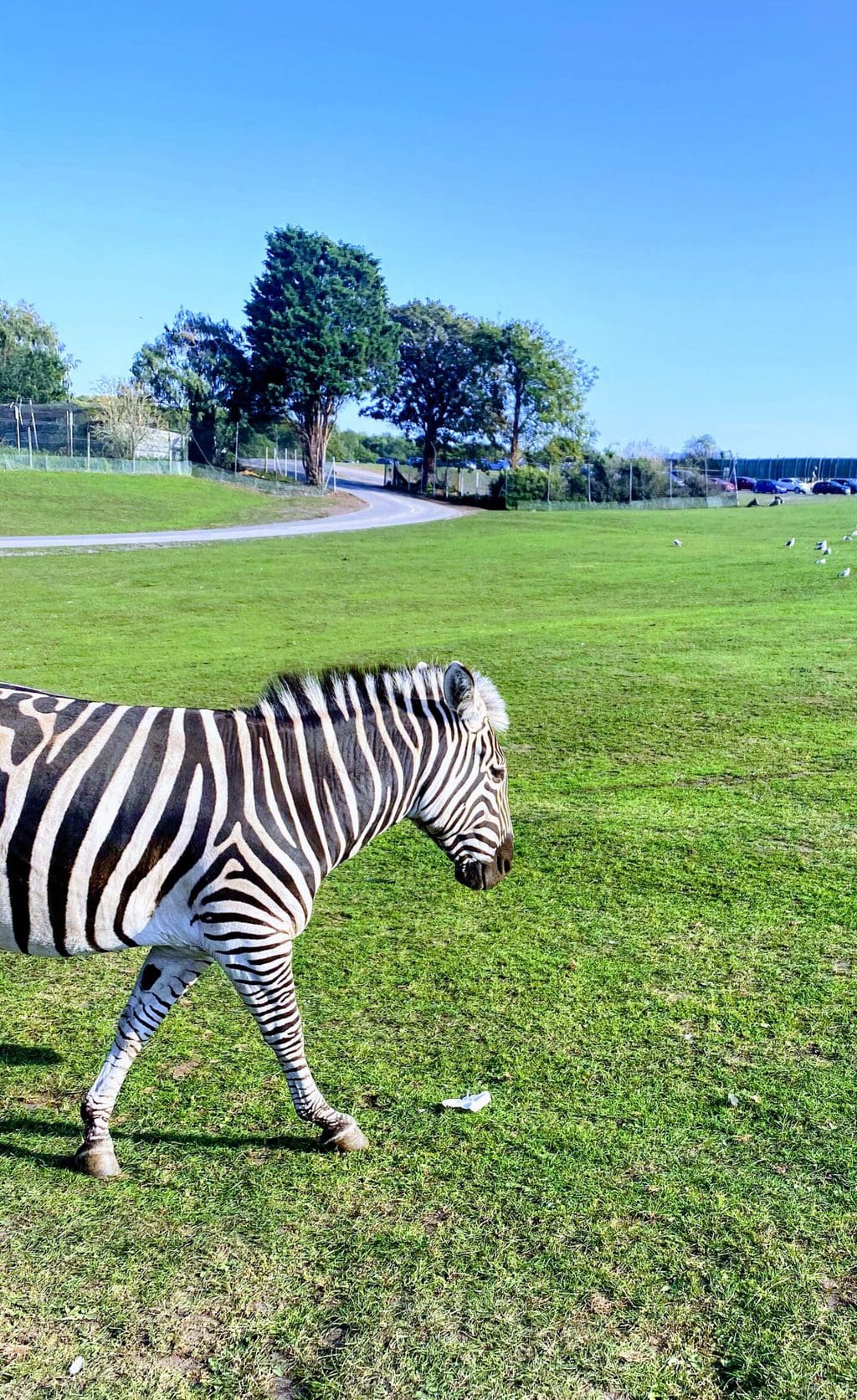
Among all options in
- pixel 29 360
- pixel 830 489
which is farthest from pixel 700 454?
pixel 29 360

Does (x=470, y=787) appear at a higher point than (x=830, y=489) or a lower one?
lower

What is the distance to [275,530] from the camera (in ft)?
153

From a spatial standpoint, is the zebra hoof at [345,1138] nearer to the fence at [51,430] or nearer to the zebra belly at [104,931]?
the zebra belly at [104,931]

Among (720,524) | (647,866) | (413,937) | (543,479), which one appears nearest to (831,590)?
(647,866)

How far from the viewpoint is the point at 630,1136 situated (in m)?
4.72

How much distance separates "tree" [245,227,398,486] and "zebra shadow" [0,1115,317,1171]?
68.5m

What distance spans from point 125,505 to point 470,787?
47.3 m

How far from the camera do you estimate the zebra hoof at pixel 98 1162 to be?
4469mm

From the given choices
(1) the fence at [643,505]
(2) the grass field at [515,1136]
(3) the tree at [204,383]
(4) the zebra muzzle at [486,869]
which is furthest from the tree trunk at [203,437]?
(4) the zebra muzzle at [486,869]

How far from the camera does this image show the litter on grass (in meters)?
→ 4.93

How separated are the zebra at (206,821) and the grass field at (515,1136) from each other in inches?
17.0

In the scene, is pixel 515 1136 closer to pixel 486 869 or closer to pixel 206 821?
→ pixel 486 869

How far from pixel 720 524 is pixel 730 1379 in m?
48.4

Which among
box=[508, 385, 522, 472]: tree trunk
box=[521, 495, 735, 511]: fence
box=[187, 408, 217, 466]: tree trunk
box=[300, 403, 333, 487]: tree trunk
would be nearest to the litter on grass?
box=[521, 495, 735, 511]: fence
